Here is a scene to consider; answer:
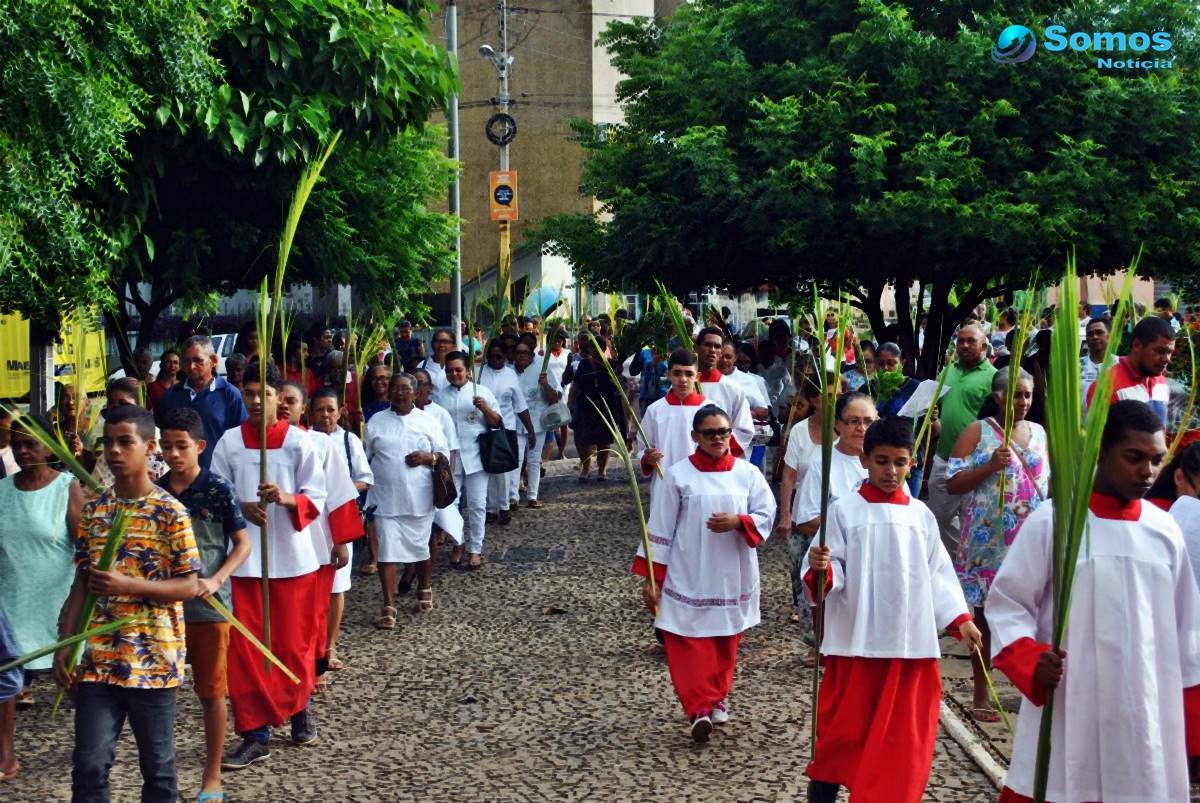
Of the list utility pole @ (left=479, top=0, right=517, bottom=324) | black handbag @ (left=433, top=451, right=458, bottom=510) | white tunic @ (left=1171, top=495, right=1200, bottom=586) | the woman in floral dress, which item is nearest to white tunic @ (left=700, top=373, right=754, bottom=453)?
black handbag @ (left=433, top=451, right=458, bottom=510)

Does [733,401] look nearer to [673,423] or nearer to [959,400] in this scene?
[673,423]

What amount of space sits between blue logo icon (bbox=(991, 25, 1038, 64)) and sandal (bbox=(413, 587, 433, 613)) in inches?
313

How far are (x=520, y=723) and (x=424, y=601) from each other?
3051 millimetres

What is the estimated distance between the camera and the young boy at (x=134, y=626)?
5270 mm

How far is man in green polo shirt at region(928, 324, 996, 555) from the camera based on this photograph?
8914 mm

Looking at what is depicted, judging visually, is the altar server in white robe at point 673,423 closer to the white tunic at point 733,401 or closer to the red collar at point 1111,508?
the white tunic at point 733,401

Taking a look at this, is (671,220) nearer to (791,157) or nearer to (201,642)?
(791,157)

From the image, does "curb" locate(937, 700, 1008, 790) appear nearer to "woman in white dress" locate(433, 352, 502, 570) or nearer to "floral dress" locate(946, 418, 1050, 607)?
"floral dress" locate(946, 418, 1050, 607)

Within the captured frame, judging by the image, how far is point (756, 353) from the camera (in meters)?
16.4

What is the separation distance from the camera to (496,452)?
12.7 meters

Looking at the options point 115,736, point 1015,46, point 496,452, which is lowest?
point 115,736

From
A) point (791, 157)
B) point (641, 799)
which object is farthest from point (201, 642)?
point (791, 157)

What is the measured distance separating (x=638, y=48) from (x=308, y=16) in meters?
12.4

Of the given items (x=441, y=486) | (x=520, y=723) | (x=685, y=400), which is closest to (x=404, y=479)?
(x=441, y=486)
